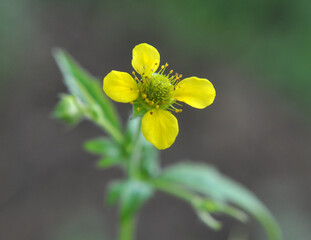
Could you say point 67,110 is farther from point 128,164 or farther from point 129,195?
point 129,195

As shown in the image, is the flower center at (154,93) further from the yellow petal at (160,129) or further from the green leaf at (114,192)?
the green leaf at (114,192)

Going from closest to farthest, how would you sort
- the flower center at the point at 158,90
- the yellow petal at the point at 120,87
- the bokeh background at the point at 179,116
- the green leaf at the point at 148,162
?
the yellow petal at the point at 120,87
the flower center at the point at 158,90
the green leaf at the point at 148,162
the bokeh background at the point at 179,116

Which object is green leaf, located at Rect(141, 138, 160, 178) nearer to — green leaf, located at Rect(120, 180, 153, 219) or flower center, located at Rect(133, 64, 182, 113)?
green leaf, located at Rect(120, 180, 153, 219)

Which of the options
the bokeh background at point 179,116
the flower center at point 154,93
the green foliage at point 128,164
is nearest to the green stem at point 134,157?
the green foliage at point 128,164

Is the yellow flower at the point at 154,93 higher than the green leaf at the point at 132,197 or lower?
higher

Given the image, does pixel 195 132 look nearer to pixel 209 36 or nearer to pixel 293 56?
pixel 209 36
